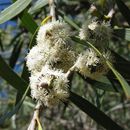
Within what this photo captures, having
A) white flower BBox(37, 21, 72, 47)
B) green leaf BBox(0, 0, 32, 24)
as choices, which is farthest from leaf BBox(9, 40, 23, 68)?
white flower BBox(37, 21, 72, 47)

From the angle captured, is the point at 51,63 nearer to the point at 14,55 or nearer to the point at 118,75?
the point at 118,75

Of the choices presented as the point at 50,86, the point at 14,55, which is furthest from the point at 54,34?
the point at 14,55

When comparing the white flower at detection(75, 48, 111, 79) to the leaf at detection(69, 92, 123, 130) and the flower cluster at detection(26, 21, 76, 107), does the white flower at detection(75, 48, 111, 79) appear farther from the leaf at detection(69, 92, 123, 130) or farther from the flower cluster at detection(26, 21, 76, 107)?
the leaf at detection(69, 92, 123, 130)

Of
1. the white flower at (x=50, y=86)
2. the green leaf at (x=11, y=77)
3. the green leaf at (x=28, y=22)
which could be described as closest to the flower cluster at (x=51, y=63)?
the white flower at (x=50, y=86)

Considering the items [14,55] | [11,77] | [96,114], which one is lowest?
[14,55]

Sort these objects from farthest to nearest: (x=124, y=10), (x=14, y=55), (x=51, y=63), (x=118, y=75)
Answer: (x=14, y=55)
(x=124, y=10)
(x=51, y=63)
(x=118, y=75)

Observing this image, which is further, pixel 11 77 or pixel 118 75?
pixel 11 77

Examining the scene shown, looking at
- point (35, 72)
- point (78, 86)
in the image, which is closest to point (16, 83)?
point (35, 72)
